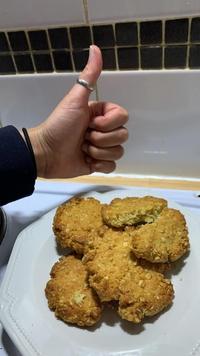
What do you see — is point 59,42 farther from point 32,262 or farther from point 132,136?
point 32,262

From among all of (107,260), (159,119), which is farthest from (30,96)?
(107,260)

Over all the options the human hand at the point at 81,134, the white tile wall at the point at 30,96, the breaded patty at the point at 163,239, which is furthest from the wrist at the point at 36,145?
the breaded patty at the point at 163,239

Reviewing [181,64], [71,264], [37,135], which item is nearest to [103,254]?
[71,264]

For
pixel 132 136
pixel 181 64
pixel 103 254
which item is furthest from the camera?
pixel 132 136

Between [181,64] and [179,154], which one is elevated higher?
[181,64]

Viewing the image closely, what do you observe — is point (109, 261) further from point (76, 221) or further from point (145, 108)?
point (145, 108)

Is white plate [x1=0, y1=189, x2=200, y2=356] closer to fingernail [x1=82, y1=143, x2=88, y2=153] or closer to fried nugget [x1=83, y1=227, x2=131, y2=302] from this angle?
fried nugget [x1=83, y1=227, x2=131, y2=302]

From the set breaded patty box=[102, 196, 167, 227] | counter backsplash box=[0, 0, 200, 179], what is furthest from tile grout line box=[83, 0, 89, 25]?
breaded patty box=[102, 196, 167, 227]
